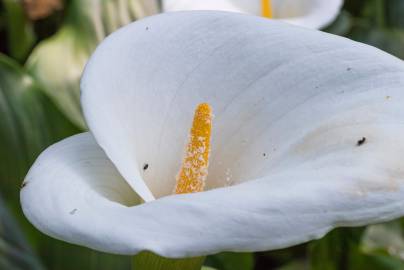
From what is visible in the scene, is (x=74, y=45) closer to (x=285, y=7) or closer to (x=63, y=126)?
(x=63, y=126)

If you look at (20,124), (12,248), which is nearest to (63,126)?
(20,124)

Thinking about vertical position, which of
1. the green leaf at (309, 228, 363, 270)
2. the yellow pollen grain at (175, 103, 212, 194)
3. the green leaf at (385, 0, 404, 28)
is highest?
the yellow pollen grain at (175, 103, 212, 194)

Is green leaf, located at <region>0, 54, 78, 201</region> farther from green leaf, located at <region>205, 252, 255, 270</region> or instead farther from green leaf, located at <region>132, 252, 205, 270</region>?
green leaf, located at <region>132, 252, 205, 270</region>

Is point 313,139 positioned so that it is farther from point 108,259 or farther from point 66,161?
point 108,259

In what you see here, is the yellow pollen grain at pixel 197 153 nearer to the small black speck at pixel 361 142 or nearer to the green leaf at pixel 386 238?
the small black speck at pixel 361 142

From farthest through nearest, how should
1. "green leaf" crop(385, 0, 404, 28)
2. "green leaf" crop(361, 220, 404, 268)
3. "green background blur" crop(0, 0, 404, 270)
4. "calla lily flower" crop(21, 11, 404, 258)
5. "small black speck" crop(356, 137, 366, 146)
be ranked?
"green leaf" crop(385, 0, 404, 28) → "green leaf" crop(361, 220, 404, 268) → "green background blur" crop(0, 0, 404, 270) → "small black speck" crop(356, 137, 366, 146) → "calla lily flower" crop(21, 11, 404, 258)

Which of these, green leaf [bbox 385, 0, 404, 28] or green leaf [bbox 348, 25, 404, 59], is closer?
green leaf [bbox 348, 25, 404, 59]

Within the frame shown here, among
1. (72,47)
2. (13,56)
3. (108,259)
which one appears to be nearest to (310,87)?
(108,259)

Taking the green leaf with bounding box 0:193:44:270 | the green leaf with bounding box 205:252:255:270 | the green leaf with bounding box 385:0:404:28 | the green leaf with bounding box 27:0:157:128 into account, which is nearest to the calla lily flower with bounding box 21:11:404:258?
the green leaf with bounding box 0:193:44:270
